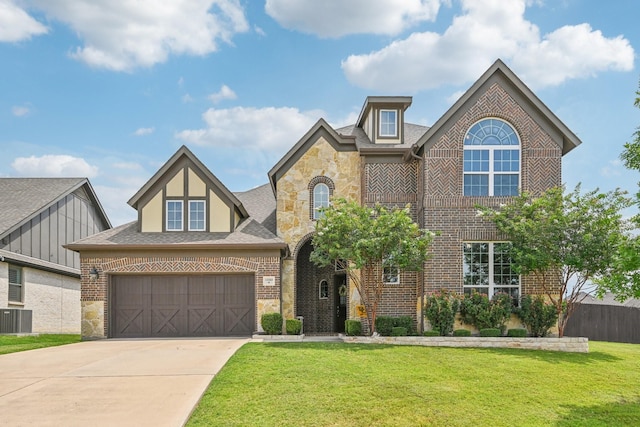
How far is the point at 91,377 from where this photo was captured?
447 inches

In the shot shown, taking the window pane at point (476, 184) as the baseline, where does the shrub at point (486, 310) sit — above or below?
below

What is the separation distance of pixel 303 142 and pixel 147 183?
5601mm

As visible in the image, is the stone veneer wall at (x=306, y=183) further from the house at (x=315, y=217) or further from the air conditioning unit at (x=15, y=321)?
the air conditioning unit at (x=15, y=321)

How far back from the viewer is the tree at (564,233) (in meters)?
16.3

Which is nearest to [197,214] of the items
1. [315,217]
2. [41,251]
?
[315,217]

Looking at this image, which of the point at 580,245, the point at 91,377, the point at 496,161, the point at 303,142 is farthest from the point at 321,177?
the point at 91,377

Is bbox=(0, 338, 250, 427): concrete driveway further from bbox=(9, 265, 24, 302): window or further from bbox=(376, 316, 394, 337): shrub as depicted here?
bbox=(9, 265, 24, 302): window

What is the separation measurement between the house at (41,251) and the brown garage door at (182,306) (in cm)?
480

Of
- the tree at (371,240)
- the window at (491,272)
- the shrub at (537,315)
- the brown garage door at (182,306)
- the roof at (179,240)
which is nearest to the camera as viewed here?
the tree at (371,240)

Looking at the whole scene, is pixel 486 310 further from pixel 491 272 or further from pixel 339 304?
pixel 339 304

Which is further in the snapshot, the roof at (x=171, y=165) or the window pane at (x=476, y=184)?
the roof at (x=171, y=165)

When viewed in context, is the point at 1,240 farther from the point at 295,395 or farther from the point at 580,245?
the point at 580,245

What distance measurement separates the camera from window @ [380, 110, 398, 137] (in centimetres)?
2150

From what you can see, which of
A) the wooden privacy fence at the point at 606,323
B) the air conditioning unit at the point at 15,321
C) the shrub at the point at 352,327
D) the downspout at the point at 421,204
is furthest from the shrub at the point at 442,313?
the air conditioning unit at the point at 15,321
